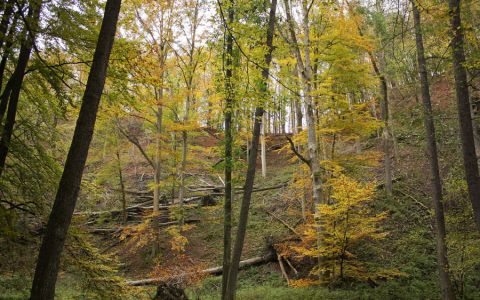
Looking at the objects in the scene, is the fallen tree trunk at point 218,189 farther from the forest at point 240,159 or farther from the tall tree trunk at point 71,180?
the tall tree trunk at point 71,180

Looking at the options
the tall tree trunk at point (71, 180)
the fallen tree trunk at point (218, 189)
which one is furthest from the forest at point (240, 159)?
the fallen tree trunk at point (218, 189)

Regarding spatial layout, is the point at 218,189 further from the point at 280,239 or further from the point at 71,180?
the point at 71,180

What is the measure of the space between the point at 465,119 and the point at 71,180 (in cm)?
803

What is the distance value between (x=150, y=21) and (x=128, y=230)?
878 cm

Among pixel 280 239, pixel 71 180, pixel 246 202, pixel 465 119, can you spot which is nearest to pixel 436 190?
pixel 465 119

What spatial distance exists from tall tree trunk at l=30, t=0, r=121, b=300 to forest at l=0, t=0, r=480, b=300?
2 cm

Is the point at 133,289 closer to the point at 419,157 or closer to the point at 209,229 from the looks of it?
the point at 209,229

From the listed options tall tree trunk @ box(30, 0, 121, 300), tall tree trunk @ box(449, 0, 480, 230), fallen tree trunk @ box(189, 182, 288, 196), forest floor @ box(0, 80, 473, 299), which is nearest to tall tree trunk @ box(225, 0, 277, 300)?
forest floor @ box(0, 80, 473, 299)

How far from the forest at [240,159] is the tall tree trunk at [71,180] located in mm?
18

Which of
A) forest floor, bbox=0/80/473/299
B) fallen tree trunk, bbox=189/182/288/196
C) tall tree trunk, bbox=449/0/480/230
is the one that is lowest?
forest floor, bbox=0/80/473/299

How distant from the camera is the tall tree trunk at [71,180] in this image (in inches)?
157

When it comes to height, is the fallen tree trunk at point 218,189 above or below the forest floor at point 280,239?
above

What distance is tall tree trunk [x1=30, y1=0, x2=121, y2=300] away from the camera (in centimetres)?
400

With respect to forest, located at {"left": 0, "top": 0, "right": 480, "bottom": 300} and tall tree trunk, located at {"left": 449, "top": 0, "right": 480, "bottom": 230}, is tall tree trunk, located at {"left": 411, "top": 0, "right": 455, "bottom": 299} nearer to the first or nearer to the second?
forest, located at {"left": 0, "top": 0, "right": 480, "bottom": 300}
